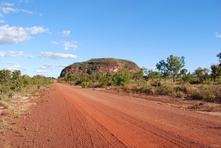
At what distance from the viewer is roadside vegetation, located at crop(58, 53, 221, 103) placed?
2318cm

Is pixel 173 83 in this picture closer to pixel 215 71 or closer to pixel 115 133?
pixel 215 71

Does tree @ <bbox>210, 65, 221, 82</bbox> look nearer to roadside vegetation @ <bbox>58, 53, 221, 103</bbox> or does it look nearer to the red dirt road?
roadside vegetation @ <bbox>58, 53, 221, 103</bbox>

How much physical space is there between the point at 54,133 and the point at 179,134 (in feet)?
15.0

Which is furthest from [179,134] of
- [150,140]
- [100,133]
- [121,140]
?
[100,133]

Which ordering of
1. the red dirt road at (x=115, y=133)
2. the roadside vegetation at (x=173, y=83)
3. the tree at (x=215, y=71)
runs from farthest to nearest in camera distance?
1. the tree at (x=215, y=71)
2. the roadside vegetation at (x=173, y=83)
3. the red dirt road at (x=115, y=133)

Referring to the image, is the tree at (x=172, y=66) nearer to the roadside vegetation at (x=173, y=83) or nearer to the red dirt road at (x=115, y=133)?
the roadside vegetation at (x=173, y=83)

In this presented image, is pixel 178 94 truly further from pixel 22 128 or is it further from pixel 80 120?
pixel 22 128

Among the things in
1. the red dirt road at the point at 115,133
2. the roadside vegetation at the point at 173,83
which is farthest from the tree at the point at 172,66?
the red dirt road at the point at 115,133

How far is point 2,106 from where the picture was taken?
57.2ft

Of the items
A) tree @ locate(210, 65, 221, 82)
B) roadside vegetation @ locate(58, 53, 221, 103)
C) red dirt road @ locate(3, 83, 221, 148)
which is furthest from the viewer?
tree @ locate(210, 65, 221, 82)

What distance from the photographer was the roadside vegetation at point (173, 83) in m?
23.2

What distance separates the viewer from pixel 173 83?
1385 inches

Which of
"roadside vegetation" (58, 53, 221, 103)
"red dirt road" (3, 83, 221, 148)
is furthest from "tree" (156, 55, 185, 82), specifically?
"red dirt road" (3, 83, 221, 148)

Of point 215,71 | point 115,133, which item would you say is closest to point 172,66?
point 215,71
